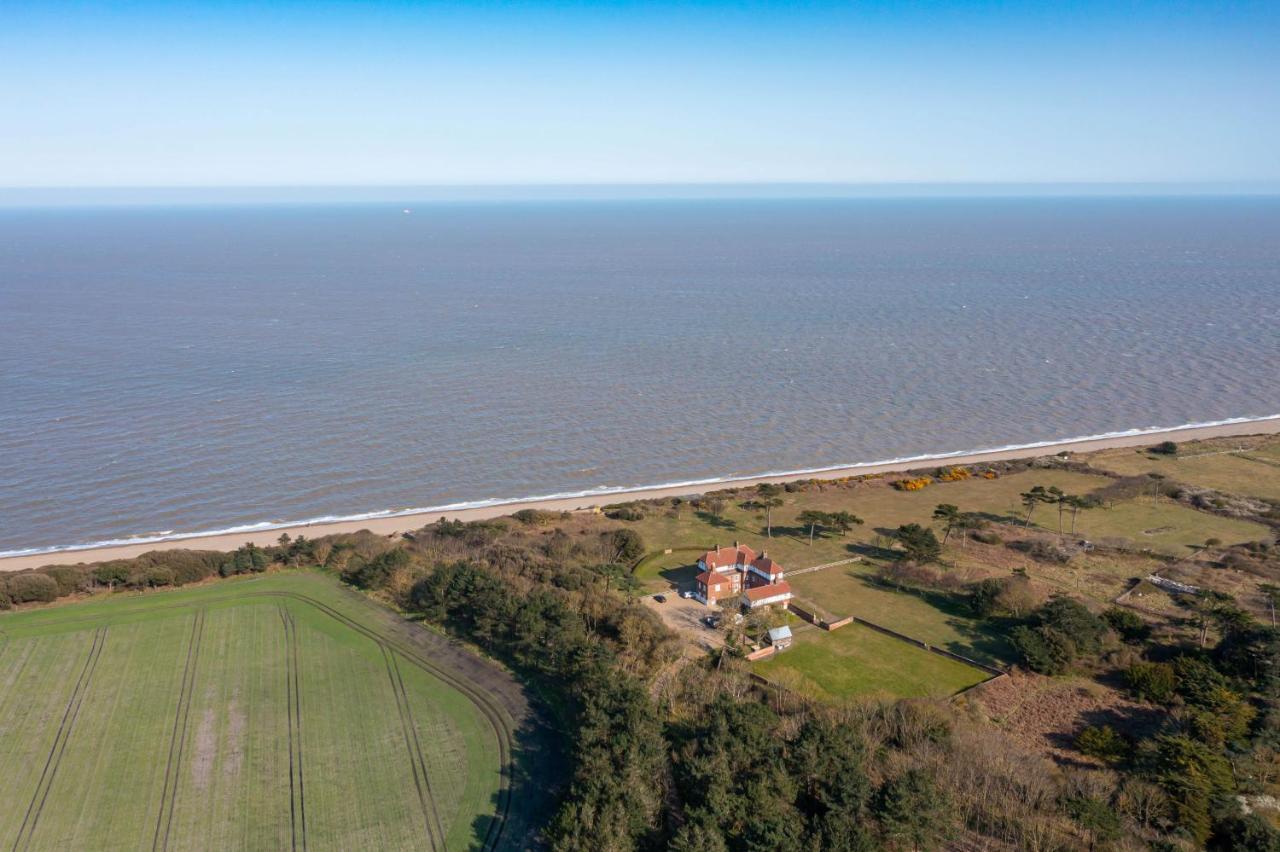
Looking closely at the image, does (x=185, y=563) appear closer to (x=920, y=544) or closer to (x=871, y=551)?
(x=871, y=551)

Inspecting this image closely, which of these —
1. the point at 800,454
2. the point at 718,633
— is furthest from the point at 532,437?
the point at 718,633

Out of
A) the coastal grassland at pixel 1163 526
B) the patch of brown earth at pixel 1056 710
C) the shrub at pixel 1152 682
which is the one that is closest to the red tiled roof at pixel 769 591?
the patch of brown earth at pixel 1056 710

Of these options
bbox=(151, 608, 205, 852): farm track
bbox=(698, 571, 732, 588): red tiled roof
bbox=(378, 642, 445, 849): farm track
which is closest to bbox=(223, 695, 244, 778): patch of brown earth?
bbox=(151, 608, 205, 852): farm track

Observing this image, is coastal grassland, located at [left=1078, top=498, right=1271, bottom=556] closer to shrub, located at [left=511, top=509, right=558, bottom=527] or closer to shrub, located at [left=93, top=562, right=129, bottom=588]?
shrub, located at [left=511, top=509, right=558, bottom=527]

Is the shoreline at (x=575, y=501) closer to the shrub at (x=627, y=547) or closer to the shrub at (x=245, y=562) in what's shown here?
the shrub at (x=245, y=562)

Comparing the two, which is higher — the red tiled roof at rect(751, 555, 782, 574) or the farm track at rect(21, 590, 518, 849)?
the red tiled roof at rect(751, 555, 782, 574)

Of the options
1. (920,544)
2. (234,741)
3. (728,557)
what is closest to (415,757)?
(234,741)
